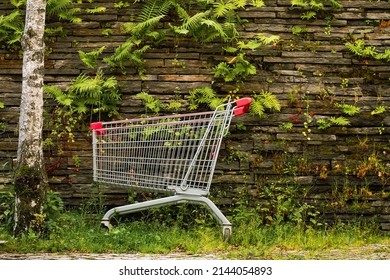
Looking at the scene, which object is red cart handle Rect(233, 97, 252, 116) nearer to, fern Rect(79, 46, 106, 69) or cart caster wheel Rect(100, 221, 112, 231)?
cart caster wheel Rect(100, 221, 112, 231)

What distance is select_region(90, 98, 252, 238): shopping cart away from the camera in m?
7.29

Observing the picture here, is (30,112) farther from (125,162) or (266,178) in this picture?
(266,178)

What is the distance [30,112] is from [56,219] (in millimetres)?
1279

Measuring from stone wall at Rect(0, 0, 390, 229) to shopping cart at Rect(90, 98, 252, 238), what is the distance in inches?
34.3

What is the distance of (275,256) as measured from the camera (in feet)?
22.2

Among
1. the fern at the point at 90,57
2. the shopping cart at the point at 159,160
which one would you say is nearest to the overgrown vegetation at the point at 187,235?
the shopping cart at the point at 159,160

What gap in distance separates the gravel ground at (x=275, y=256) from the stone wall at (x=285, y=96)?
1270 millimetres

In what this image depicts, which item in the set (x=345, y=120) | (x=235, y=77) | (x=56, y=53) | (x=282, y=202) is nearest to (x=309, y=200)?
(x=282, y=202)

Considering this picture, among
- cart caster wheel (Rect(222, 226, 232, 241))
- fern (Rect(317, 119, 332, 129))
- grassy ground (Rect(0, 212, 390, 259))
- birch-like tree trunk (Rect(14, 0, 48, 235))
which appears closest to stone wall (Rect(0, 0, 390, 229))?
fern (Rect(317, 119, 332, 129))

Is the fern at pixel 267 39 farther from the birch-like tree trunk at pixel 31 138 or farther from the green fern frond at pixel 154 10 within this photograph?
the birch-like tree trunk at pixel 31 138

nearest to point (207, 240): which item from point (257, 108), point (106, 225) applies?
point (106, 225)

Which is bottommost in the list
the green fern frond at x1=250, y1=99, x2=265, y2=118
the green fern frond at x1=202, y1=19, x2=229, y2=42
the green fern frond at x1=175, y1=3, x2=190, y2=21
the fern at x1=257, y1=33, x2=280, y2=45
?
the green fern frond at x1=250, y1=99, x2=265, y2=118

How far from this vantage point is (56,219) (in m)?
7.53

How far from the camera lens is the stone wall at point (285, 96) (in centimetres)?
850
